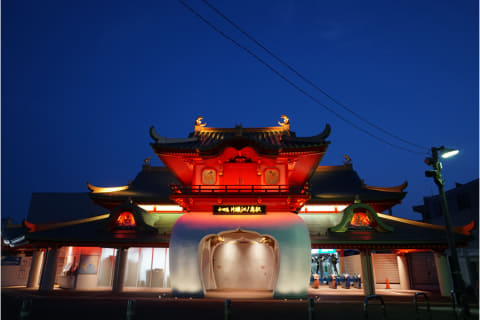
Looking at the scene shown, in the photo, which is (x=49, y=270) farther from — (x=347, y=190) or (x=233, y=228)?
(x=347, y=190)

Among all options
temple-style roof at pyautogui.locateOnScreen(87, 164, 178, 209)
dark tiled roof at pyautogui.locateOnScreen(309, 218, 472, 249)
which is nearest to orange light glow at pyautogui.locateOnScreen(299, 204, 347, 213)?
dark tiled roof at pyautogui.locateOnScreen(309, 218, 472, 249)

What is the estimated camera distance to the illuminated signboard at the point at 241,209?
682 inches

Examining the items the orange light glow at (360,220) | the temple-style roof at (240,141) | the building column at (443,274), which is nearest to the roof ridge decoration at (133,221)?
the temple-style roof at (240,141)

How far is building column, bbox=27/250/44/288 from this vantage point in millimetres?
26391

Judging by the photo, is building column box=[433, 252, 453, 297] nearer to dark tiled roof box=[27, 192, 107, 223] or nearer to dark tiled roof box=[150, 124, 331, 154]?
dark tiled roof box=[150, 124, 331, 154]

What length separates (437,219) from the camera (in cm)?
3588

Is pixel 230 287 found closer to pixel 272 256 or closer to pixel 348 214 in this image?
pixel 272 256

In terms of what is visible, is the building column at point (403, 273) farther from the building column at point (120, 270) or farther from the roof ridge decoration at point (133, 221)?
the building column at point (120, 270)

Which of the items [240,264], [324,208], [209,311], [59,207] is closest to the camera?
[209,311]

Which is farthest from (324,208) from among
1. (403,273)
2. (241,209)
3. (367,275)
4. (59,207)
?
(59,207)

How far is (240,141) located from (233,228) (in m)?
5.34

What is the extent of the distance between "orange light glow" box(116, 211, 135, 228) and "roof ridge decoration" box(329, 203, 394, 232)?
13789mm

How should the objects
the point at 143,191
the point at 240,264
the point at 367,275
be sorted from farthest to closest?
the point at 143,191 → the point at 240,264 → the point at 367,275

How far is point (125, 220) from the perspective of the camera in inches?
781
